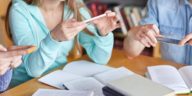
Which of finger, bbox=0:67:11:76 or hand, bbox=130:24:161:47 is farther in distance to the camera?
hand, bbox=130:24:161:47

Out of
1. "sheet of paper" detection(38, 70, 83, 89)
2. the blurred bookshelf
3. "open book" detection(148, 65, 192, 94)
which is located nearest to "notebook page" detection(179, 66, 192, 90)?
"open book" detection(148, 65, 192, 94)

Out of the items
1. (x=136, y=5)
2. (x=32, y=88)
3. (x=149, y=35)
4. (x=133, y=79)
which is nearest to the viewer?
(x=133, y=79)

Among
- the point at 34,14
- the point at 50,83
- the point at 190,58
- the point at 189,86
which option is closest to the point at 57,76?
the point at 50,83

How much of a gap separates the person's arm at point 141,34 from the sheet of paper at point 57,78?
306mm

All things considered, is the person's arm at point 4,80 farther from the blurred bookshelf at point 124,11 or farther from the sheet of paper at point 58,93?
the blurred bookshelf at point 124,11

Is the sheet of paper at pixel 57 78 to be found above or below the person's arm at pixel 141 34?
below

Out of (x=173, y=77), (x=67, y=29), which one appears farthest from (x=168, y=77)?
(x=67, y=29)

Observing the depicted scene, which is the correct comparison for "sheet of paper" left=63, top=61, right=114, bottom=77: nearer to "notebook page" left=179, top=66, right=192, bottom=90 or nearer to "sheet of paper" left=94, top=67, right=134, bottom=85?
"sheet of paper" left=94, top=67, right=134, bottom=85

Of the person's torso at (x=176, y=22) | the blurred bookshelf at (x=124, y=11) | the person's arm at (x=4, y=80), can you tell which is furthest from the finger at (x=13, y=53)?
the blurred bookshelf at (x=124, y=11)

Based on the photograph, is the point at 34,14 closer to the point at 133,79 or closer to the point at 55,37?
the point at 55,37

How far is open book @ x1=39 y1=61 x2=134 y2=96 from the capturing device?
1.05 meters

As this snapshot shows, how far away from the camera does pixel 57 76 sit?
116 cm

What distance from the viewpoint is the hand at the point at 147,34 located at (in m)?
1.19

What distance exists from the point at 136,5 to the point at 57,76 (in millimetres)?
1471
